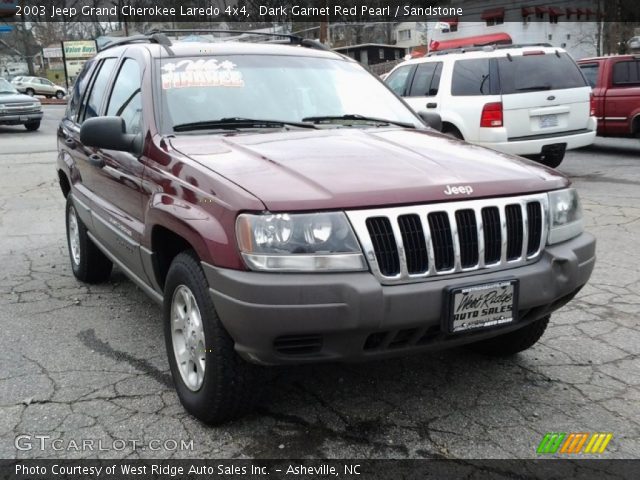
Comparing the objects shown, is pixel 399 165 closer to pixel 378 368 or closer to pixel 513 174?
pixel 513 174

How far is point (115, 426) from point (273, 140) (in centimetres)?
161

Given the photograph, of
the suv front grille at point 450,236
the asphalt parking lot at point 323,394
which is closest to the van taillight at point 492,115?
the asphalt parking lot at point 323,394

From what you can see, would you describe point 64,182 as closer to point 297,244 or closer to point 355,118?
point 355,118

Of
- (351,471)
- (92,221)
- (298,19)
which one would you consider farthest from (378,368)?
(298,19)

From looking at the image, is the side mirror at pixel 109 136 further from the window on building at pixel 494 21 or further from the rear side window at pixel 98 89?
the window on building at pixel 494 21

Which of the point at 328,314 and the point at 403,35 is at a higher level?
the point at 403,35

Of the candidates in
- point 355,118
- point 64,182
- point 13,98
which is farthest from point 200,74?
point 13,98

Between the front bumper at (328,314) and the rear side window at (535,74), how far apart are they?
7.08m

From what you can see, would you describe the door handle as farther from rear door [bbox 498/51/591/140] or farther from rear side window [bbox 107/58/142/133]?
rear door [bbox 498/51/591/140]

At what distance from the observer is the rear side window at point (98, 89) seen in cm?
454

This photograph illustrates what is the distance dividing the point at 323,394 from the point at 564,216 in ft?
4.89

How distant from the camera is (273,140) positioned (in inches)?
130

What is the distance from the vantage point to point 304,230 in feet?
8.18

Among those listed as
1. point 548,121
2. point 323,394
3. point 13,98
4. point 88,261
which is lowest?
point 323,394
